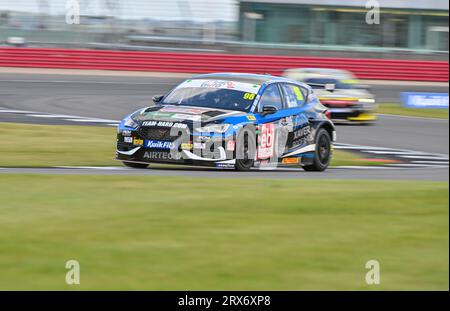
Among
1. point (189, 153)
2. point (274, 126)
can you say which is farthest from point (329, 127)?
point (189, 153)

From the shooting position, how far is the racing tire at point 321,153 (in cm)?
1368

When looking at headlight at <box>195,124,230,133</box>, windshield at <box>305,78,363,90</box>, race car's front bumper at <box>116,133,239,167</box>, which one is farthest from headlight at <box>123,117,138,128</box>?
windshield at <box>305,78,363,90</box>

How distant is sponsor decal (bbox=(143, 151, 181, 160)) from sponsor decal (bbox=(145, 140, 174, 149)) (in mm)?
78

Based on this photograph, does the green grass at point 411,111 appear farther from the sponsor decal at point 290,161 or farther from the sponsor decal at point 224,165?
the sponsor decal at point 224,165

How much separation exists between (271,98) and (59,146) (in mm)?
4305

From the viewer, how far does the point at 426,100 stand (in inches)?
947

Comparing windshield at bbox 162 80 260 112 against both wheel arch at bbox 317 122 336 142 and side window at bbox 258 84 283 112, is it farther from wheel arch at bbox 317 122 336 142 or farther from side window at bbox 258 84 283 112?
wheel arch at bbox 317 122 336 142

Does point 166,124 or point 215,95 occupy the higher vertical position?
point 215,95

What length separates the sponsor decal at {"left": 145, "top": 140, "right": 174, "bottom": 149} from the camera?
38.9 ft

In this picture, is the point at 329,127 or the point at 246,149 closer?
the point at 246,149

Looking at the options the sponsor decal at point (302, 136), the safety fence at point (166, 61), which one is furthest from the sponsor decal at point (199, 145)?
the safety fence at point (166, 61)

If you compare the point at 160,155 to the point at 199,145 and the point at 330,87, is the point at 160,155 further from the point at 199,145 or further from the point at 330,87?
the point at 330,87

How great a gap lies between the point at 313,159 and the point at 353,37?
1110 inches
